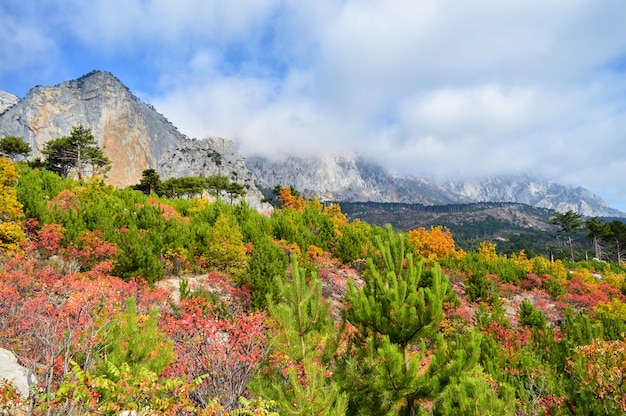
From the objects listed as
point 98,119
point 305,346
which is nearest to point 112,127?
point 98,119

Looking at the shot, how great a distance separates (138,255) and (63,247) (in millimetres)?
4544

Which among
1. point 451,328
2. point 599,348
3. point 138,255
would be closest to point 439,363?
point 599,348

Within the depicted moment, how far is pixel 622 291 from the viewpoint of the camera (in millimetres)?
24172

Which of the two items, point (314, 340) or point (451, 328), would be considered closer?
point (314, 340)

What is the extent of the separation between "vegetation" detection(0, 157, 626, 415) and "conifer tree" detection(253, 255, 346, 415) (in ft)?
0.10

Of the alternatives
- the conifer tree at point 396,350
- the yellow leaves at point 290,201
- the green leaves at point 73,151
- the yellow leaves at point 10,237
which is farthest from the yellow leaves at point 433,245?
the green leaves at point 73,151

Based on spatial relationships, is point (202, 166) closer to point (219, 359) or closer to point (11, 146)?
point (11, 146)

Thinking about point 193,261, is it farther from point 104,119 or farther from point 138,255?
point 104,119

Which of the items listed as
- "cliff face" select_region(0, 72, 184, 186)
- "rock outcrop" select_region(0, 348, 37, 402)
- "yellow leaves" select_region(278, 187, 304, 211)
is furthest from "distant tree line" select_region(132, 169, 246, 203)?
"cliff face" select_region(0, 72, 184, 186)

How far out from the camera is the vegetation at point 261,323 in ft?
18.5

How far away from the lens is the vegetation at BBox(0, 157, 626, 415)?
5.63 metres

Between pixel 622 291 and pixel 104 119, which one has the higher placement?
pixel 104 119

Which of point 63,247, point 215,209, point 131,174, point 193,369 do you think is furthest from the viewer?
point 131,174

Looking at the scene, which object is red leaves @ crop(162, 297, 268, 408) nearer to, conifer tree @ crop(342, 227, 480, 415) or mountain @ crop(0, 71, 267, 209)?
conifer tree @ crop(342, 227, 480, 415)
